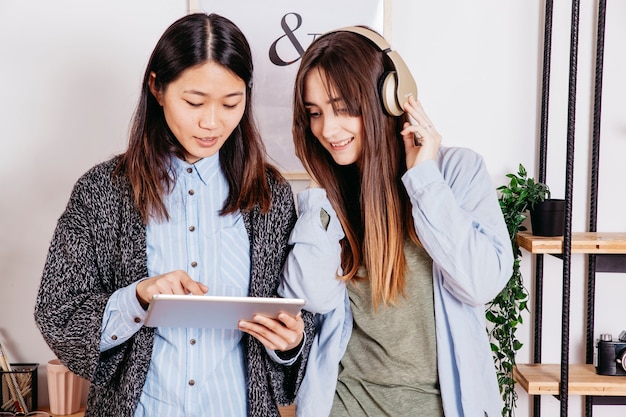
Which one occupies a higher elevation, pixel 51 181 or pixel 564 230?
pixel 51 181

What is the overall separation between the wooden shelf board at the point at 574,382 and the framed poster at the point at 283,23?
99cm

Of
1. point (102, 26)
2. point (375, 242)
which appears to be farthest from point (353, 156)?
point (102, 26)

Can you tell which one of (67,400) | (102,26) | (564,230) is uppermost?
(102,26)

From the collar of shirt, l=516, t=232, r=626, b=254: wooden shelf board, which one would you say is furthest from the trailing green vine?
the collar of shirt

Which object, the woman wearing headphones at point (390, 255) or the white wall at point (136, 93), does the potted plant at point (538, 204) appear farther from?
the woman wearing headphones at point (390, 255)

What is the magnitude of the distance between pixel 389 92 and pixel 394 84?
2cm

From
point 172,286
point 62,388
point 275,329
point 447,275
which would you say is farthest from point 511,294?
point 62,388

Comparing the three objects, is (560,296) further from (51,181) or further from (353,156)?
(51,181)

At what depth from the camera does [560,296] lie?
207 cm

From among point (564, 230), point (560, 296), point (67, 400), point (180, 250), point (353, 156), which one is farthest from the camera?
point (560, 296)

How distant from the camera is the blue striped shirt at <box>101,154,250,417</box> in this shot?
122 centimetres

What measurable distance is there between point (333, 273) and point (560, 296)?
3.27 feet

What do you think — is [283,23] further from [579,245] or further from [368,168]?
[579,245]

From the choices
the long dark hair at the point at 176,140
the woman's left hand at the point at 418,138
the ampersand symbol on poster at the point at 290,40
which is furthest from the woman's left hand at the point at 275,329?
the ampersand symbol on poster at the point at 290,40
